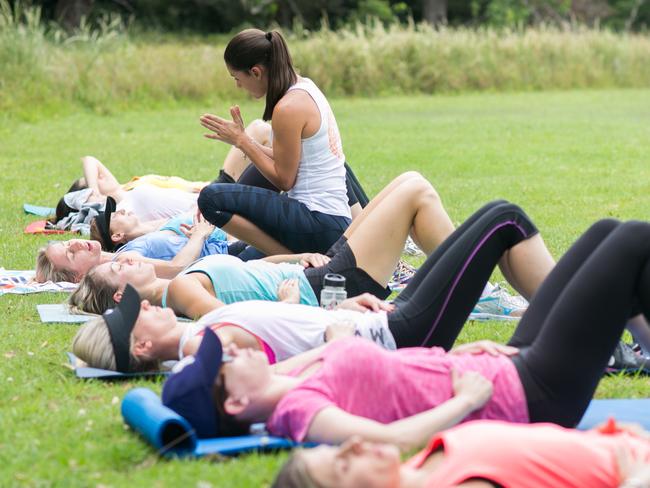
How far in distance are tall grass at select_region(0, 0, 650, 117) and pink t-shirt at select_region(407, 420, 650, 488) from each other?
16.6 metres

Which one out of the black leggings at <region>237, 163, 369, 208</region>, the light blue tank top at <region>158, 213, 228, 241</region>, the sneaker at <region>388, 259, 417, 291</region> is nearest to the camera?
the sneaker at <region>388, 259, 417, 291</region>

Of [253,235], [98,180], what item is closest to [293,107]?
[253,235]

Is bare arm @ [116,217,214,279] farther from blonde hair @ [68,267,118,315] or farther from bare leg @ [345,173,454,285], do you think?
bare leg @ [345,173,454,285]

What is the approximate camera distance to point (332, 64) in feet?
79.2

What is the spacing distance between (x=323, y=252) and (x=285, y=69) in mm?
1195

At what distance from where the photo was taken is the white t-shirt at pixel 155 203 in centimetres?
909

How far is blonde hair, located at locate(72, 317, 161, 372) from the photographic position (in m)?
4.89

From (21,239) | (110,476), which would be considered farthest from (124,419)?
(21,239)

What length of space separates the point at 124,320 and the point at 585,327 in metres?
1.99

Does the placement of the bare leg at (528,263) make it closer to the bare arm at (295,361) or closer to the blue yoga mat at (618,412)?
the blue yoga mat at (618,412)

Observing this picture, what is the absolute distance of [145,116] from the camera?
20406mm

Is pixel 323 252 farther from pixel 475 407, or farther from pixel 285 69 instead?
pixel 475 407

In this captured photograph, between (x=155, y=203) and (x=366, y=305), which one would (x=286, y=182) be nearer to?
(x=366, y=305)

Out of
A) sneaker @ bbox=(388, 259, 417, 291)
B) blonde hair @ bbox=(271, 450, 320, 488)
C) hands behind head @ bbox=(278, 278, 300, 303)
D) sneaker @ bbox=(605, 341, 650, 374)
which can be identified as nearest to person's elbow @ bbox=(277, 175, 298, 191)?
sneaker @ bbox=(388, 259, 417, 291)
